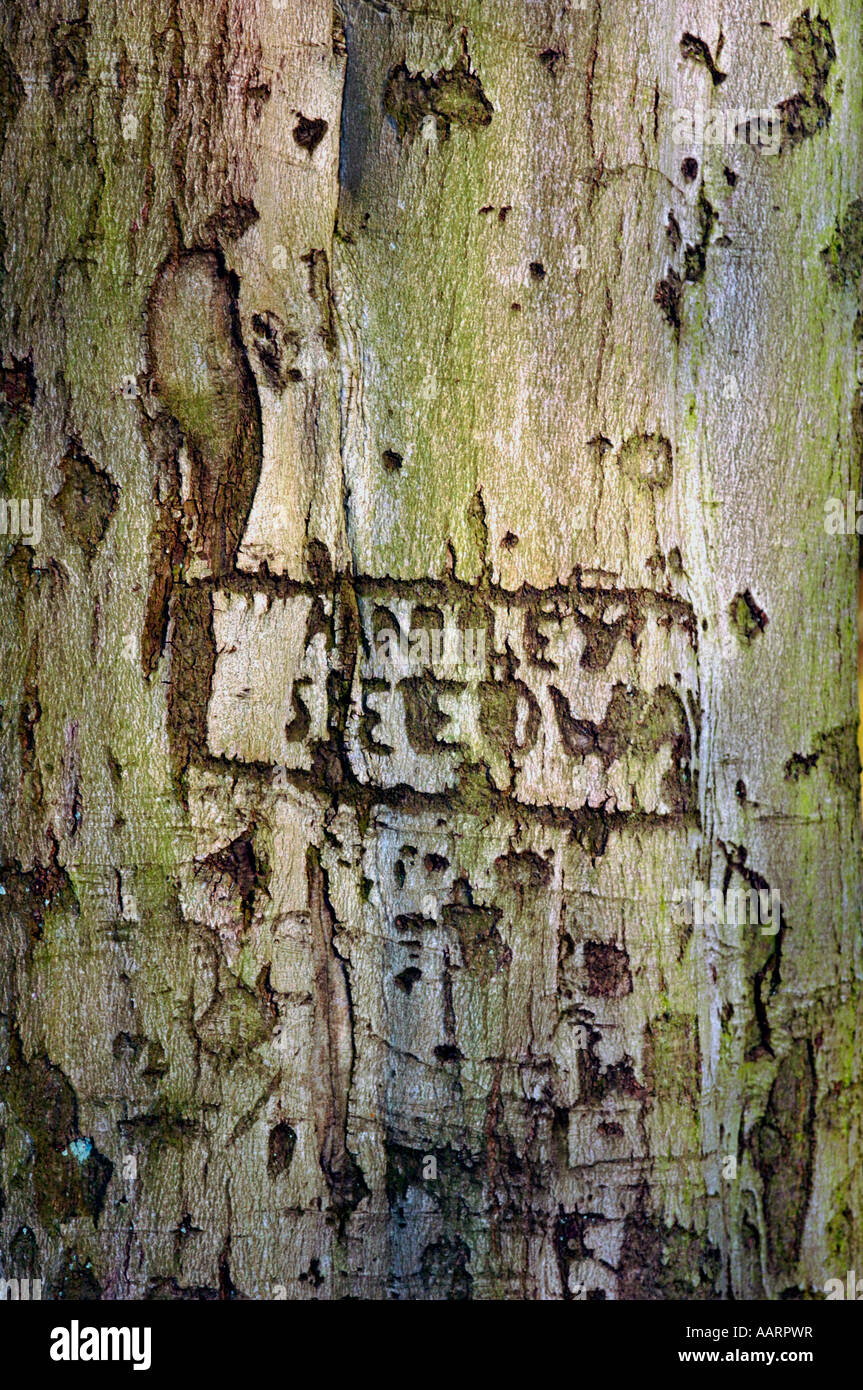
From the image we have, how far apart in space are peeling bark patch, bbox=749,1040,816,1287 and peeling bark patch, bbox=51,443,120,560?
1.17 meters

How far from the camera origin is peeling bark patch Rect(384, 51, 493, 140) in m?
1.24

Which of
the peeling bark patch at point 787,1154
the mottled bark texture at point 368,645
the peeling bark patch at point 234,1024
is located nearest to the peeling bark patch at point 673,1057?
the mottled bark texture at point 368,645

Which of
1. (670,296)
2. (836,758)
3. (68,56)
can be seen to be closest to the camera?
(68,56)

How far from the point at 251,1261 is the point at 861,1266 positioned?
2.91 feet

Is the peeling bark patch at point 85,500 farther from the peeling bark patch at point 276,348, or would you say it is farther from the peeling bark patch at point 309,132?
the peeling bark patch at point 309,132

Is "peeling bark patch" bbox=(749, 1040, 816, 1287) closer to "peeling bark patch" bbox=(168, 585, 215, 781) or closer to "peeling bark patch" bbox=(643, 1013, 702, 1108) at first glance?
"peeling bark patch" bbox=(643, 1013, 702, 1108)

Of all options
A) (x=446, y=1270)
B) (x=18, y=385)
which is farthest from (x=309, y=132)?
(x=446, y=1270)

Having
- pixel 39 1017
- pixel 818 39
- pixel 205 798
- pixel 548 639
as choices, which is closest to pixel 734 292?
pixel 818 39

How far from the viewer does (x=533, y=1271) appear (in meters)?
1.29

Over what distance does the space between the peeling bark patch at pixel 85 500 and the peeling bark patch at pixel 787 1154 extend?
46.2 inches

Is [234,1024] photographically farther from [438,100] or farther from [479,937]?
[438,100]

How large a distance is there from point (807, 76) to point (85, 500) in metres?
1.14

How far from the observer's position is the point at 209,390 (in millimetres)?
1233

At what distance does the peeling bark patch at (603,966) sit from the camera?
130 centimetres
